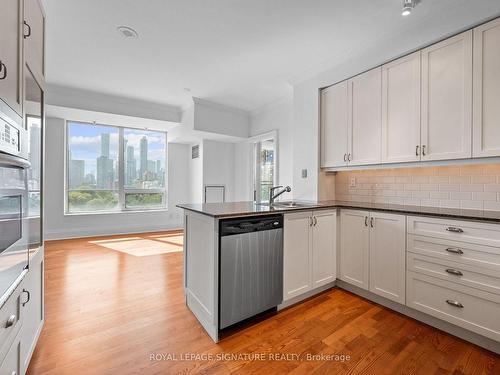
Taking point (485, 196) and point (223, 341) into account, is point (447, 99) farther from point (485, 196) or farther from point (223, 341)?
point (223, 341)

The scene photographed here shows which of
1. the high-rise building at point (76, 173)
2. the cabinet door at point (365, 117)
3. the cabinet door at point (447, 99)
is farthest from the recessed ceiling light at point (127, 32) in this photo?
the high-rise building at point (76, 173)

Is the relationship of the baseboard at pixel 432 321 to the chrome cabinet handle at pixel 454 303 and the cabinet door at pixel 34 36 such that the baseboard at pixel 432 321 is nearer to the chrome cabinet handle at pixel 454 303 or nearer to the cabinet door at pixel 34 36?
the chrome cabinet handle at pixel 454 303

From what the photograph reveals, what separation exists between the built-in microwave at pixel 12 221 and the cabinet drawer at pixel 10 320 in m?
0.07

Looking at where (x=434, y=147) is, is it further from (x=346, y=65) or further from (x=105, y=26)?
(x=105, y=26)

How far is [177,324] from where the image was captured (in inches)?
80.2

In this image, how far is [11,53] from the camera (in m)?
1.11

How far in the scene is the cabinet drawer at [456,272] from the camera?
171cm

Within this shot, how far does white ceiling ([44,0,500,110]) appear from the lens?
2109 mm

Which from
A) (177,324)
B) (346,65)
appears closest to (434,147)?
(346,65)

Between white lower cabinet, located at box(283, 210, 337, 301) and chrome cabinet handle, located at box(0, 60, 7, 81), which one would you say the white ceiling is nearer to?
chrome cabinet handle, located at box(0, 60, 7, 81)

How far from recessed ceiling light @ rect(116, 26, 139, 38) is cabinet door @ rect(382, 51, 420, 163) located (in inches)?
104

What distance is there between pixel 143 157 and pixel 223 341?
5113mm

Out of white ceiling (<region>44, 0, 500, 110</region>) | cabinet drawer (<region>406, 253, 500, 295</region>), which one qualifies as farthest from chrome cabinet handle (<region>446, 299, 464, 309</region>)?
white ceiling (<region>44, 0, 500, 110</region>)

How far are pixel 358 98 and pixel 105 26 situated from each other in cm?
280
